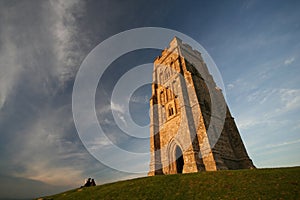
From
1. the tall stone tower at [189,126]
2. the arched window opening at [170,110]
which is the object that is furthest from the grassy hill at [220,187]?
the arched window opening at [170,110]

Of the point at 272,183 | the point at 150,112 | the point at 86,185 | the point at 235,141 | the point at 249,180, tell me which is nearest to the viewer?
the point at 272,183

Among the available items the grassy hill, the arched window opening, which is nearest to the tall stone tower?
the arched window opening

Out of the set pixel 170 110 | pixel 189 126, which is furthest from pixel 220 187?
pixel 170 110

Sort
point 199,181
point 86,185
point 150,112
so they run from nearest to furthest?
point 199,181 < point 86,185 < point 150,112

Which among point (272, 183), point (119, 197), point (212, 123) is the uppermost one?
point (212, 123)

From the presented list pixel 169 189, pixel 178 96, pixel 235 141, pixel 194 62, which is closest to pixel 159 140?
pixel 178 96

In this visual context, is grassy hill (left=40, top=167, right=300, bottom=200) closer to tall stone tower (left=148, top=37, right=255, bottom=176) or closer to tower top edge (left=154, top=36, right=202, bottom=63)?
tall stone tower (left=148, top=37, right=255, bottom=176)

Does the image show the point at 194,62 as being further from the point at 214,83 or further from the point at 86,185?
the point at 86,185

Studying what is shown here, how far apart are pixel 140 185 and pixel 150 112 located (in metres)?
15.9

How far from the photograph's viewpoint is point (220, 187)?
10.3 meters

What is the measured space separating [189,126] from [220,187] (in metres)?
10.5

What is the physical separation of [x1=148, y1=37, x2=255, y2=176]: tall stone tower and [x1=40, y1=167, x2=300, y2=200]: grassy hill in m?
5.18

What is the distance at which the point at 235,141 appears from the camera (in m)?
23.8

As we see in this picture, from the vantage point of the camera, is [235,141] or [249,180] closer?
[249,180]
